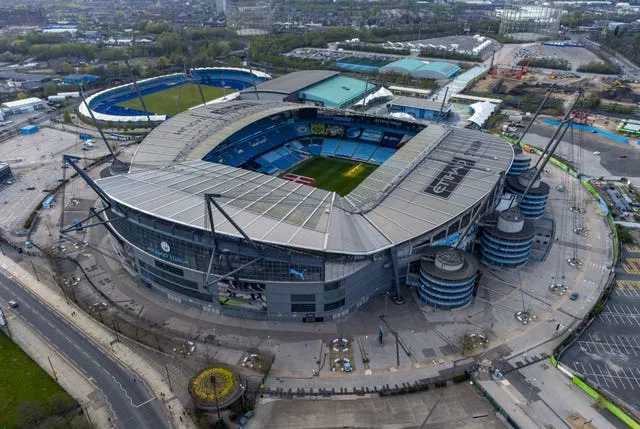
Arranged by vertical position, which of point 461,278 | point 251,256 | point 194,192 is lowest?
point 461,278

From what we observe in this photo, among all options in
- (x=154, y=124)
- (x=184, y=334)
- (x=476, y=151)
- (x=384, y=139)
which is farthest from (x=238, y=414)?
(x=154, y=124)

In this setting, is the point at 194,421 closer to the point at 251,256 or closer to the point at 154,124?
the point at 251,256

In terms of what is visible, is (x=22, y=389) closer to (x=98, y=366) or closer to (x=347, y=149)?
(x=98, y=366)

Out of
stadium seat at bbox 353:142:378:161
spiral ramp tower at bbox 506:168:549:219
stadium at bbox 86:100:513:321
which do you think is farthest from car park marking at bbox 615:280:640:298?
stadium seat at bbox 353:142:378:161

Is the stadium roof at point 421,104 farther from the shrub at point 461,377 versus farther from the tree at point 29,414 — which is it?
the tree at point 29,414

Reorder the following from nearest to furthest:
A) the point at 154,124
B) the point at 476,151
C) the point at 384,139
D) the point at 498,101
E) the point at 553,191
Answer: the point at 476,151
the point at 553,191
the point at 384,139
the point at 154,124
the point at 498,101

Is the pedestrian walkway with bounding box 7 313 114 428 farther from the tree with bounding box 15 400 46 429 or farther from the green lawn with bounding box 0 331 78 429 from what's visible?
the tree with bounding box 15 400 46 429

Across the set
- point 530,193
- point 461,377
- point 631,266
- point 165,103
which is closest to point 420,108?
point 530,193
